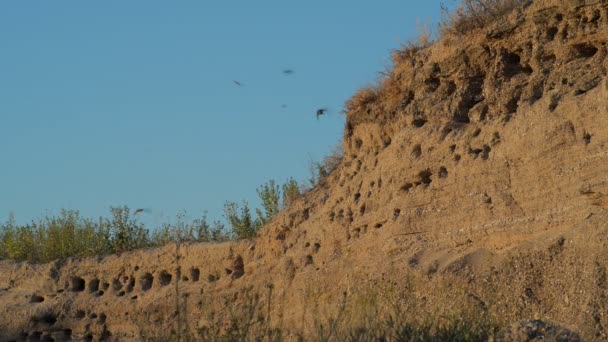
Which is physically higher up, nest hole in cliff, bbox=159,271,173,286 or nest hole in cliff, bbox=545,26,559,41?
nest hole in cliff, bbox=545,26,559,41

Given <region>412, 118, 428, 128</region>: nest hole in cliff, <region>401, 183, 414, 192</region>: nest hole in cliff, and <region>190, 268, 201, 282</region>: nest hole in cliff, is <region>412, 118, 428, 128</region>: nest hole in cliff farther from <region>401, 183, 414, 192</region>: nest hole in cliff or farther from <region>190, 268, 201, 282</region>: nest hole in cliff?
<region>190, 268, 201, 282</region>: nest hole in cliff

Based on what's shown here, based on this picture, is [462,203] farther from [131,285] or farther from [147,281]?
[131,285]

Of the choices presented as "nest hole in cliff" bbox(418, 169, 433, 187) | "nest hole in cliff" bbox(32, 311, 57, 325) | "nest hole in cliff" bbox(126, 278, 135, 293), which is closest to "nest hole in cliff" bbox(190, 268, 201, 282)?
"nest hole in cliff" bbox(126, 278, 135, 293)

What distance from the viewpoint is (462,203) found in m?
11.4

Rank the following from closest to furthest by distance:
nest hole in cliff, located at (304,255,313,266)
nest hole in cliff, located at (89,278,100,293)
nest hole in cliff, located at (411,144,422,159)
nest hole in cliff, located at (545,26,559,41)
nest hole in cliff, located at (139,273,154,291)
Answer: nest hole in cliff, located at (545,26,559,41) → nest hole in cliff, located at (411,144,422,159) → nest hole in cliff, located at (304,255,313,266) → nest hole in cliff, located at (139,273,154,291) → nest hole in cliff, located at (89,278,100,293)

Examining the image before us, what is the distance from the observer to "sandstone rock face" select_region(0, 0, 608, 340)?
32.7 ft

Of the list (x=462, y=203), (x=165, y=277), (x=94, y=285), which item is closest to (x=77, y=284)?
(x=94, y=285)

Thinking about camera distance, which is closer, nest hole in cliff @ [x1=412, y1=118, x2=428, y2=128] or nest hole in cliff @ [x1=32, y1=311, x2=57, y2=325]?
nest hole in cliff @ [x1=412, y1=118, x2=428, y2=128]

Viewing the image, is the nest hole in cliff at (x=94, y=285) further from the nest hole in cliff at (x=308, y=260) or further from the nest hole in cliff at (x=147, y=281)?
the nest hole in cliff at (x=308, y=260)

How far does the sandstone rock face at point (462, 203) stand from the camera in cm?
995

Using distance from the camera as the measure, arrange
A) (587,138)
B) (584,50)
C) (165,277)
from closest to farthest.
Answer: (587,138)
(584,50)
(165,277)

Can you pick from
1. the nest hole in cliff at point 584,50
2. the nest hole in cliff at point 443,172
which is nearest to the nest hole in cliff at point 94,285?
the nest hole in cliff at point 443,172

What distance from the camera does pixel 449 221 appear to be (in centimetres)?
1152

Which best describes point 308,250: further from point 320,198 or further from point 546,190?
point 546,190
